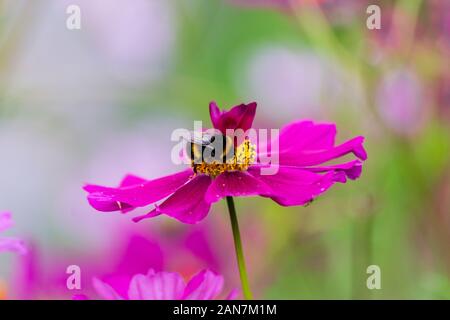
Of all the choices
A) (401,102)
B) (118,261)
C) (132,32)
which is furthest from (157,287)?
(132,32)

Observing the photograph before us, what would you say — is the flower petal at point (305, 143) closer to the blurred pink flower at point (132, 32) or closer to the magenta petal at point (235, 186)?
the magenta petal at point (235, 186)

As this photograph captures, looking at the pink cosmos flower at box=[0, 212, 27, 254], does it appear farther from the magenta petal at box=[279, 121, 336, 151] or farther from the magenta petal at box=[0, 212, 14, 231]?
the magenta petal at box=[279, 121, 336, 151]

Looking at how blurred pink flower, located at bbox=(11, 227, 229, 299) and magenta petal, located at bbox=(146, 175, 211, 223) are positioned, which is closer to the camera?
magenta petal, located at bbox=(146, 175, 211, 223)

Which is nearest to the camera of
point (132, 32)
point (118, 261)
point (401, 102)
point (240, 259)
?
point (240, 259)

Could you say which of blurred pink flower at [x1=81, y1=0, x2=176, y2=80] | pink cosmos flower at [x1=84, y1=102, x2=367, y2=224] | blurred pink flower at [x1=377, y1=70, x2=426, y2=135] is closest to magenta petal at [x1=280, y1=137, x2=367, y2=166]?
pink cosmos flower at [x1=84, y1=102, x2=367, y2=224]

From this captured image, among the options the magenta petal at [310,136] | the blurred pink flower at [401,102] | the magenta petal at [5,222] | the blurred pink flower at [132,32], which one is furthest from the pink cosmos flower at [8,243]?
the blurred pink flower at [132,32]

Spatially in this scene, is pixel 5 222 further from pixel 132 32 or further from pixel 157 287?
pixel 132 32
